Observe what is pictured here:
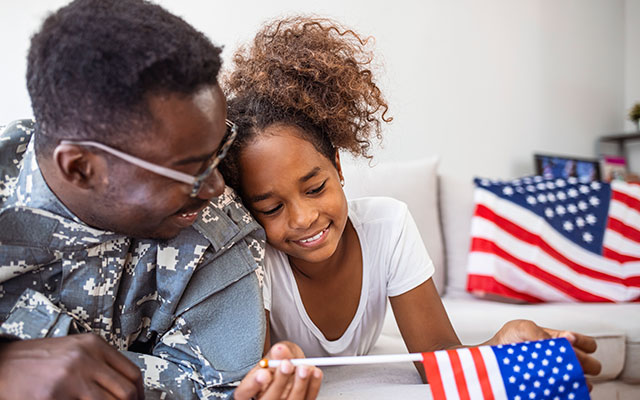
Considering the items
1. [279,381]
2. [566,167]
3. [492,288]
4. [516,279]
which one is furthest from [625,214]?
[279,381]

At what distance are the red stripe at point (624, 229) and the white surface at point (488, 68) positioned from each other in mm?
1069

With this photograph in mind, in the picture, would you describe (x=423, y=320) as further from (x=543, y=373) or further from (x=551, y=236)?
(x=551, y=236)

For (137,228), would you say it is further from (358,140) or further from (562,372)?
(562,372)

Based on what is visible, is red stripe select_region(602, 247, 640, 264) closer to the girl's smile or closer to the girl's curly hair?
the girl's curly hair

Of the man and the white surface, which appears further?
the white surface

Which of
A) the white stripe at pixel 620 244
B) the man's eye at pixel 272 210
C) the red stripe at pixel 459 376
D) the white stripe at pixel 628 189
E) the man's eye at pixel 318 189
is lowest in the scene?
the white stripe at pixel 620 244

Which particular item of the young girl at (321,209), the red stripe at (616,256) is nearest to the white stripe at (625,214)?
the red stripe at (616,256)

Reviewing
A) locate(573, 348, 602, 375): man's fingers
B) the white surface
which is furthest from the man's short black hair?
the white surface

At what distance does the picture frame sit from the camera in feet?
11.4

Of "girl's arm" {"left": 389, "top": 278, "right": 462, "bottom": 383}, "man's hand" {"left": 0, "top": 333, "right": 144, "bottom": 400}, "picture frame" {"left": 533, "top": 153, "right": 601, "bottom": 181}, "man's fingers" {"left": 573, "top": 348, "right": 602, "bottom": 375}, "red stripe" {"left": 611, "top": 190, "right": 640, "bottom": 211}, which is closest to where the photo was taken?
"man's hand" {"left": 0, "top": 333, "right": 144, "bottom": 400}

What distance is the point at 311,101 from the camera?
116 centimetres

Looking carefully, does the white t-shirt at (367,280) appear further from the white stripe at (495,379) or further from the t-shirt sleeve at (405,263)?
the white stripe at (495,379)

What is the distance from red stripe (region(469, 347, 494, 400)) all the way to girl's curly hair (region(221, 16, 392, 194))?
0.52 m

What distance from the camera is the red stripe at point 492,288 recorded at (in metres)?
2.05
